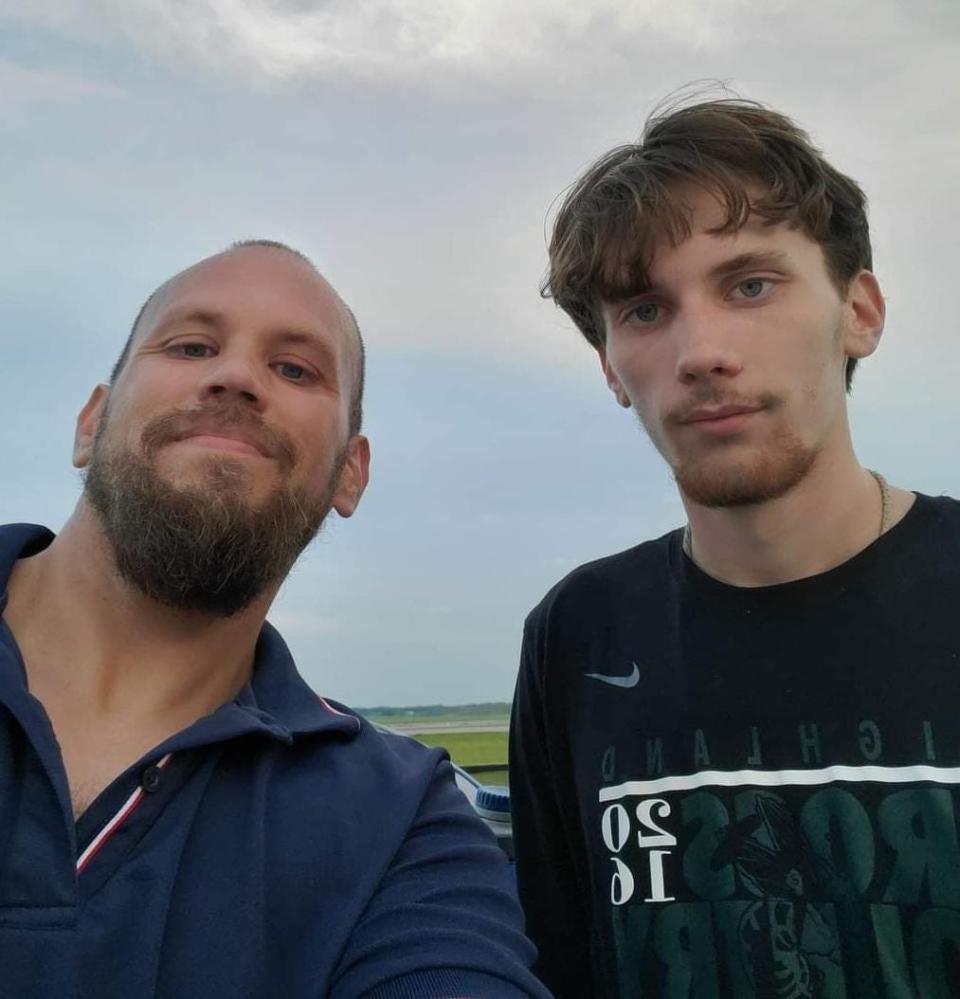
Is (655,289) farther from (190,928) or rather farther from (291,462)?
(190,928)

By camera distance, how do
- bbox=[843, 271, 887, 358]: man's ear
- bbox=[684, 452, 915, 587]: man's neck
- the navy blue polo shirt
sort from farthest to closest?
bbox=[843, 271, 887, 358]: man's ear < bbox=[684, 452, 915, 587]: man's neck < the navy blue polo shirt

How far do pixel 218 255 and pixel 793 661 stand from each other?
73.2 inches

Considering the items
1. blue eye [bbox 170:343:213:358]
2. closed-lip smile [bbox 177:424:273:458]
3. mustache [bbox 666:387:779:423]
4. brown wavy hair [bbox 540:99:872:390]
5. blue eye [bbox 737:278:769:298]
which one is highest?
brown wavy hair [bbox 540:99:872:390]

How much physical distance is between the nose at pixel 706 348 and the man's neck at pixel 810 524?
32 cm

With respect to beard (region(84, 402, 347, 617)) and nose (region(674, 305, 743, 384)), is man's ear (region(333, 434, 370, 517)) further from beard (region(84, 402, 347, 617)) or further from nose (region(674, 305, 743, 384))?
nose (region(674, 305, 743, 384))

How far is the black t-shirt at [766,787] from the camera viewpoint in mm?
1757

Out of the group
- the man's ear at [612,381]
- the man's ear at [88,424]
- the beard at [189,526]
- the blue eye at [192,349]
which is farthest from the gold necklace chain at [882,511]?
the man's ear at [88,424]

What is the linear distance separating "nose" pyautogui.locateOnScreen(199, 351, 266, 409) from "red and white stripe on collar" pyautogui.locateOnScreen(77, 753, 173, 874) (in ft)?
3.00

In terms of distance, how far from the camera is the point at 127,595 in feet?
6.78

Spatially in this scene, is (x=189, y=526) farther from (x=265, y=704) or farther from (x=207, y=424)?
(x=265, y=704)

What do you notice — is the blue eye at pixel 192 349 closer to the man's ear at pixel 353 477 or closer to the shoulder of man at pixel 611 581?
the man's ear at pixel 353 477

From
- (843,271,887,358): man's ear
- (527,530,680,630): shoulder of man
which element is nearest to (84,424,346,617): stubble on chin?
(527,530,680,630): shoulder of man

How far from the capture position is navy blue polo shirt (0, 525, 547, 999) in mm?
1487

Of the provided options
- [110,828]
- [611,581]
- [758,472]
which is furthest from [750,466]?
[110,828]
